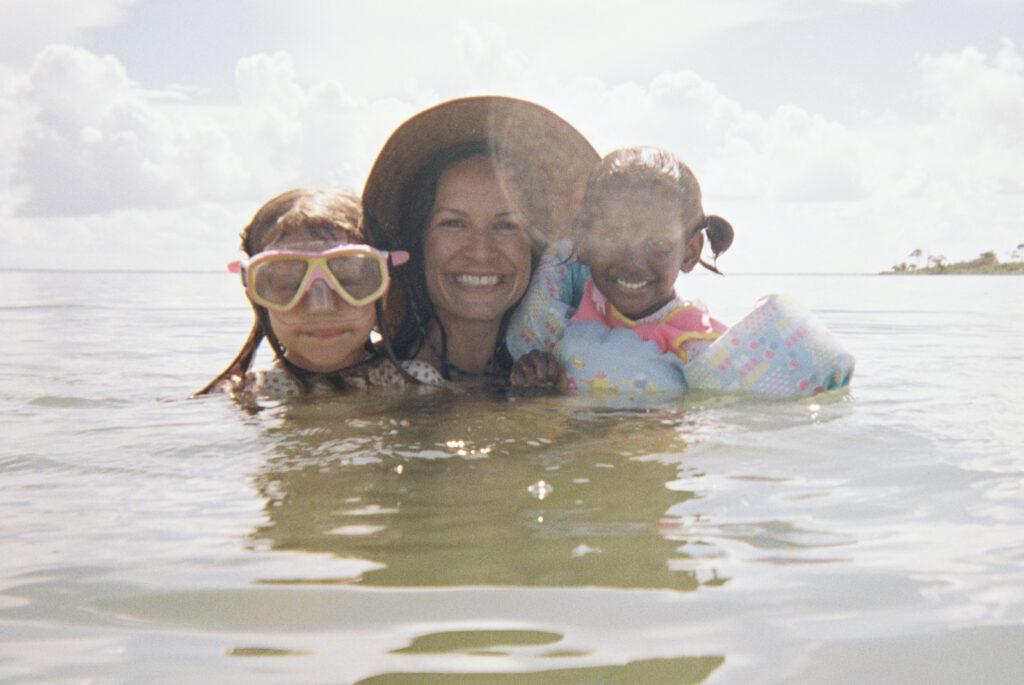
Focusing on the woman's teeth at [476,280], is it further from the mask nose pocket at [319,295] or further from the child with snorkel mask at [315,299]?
the mask nose pocket at [319,295]

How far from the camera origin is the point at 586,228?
4.25m

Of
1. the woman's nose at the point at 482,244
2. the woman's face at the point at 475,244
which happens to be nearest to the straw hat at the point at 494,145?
the woman's face at the point at 475,244

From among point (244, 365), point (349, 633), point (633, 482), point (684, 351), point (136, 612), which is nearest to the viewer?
point (349, 633)

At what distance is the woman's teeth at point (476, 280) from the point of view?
4438 mm

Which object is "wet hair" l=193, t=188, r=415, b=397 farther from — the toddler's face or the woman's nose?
the toddler's face

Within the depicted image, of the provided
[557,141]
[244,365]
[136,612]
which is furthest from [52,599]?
[557,141]

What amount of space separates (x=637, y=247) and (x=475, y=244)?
84 cm

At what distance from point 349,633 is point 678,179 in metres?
3.19

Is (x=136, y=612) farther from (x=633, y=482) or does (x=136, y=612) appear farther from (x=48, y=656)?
(x=633, y=482)

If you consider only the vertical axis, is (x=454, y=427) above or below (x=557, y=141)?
below

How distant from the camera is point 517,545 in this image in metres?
1.84

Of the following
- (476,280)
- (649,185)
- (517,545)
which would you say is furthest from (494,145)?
(517,545)

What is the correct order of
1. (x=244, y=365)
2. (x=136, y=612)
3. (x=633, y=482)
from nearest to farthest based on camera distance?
1. (x=136, y=612)
2. (x=633, y=482)
3. (x=244, y=365)

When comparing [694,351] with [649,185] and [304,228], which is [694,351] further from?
[304,228]
